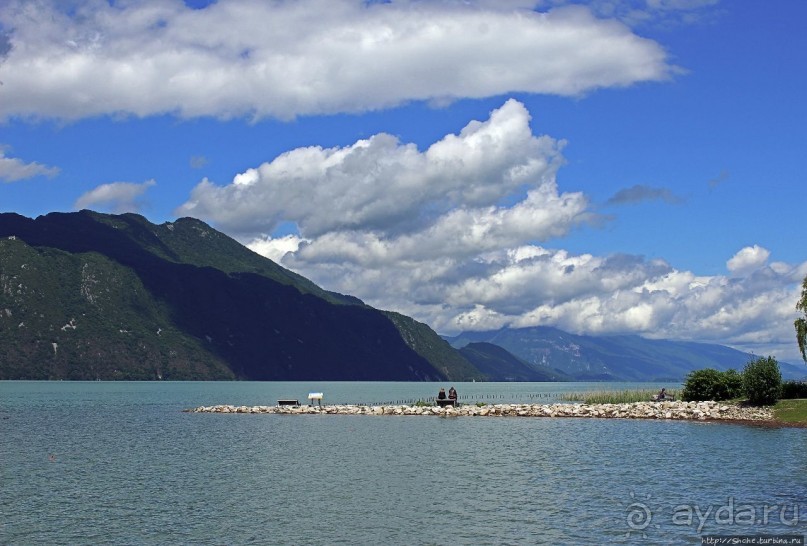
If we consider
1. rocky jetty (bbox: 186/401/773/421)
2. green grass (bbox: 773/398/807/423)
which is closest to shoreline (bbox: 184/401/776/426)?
rocky jetty (bbox: 186/401/773/421)

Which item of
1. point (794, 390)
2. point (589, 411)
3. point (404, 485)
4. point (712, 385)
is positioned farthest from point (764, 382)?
point (404, 485)

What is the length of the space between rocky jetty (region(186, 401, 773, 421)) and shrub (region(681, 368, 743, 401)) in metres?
3.16

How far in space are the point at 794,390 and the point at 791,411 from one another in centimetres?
777

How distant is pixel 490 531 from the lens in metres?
30.1

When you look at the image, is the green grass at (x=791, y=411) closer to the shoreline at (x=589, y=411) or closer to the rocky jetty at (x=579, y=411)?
the shoreline at (x=589, y=411)

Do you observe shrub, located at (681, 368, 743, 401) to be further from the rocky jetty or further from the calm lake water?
the calm lake water

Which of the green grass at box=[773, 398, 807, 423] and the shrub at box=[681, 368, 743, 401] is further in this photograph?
the shrub at box=[681, 368, 743, 401]

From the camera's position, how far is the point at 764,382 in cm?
7694

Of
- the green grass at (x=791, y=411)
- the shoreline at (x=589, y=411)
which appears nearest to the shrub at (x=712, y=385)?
the shoreline at (x=589, y=411)

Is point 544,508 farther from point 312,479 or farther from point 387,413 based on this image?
point 387,413

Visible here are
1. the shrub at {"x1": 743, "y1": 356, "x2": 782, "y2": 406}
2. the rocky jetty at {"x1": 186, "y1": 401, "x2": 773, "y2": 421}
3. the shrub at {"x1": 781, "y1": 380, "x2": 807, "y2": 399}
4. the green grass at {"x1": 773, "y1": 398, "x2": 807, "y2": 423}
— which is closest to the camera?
the green grass at {"x1": 773, "y1": 398, "x2": 807, "y2": 423}

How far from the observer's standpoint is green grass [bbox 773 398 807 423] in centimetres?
6988

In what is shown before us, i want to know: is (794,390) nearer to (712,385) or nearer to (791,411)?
(791,411)

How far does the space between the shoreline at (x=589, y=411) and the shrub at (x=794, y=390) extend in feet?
13.3
